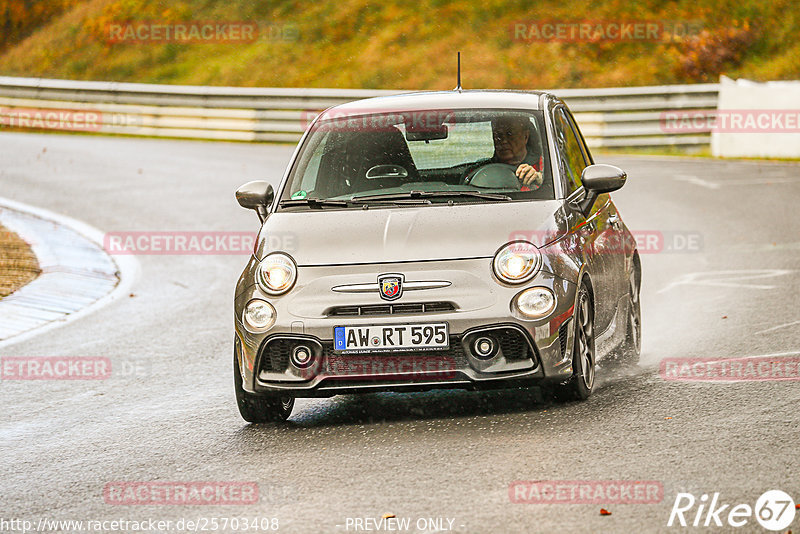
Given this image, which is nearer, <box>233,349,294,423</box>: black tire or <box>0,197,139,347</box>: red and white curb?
<box>233,349,294,423</box>: black tire

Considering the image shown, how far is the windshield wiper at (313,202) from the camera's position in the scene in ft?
24.6

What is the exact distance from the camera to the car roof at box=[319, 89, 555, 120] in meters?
8.12

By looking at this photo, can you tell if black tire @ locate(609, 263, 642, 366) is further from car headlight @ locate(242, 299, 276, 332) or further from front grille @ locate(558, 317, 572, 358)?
car headlight @ locate(242, 299, 276, 332)

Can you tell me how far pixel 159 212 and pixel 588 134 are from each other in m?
10.4

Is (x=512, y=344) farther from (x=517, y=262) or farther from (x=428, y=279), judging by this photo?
(x=428, y=279)

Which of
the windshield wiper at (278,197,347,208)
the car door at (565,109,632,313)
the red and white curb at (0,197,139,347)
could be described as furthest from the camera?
the red and white curb at (0,197,139,347)

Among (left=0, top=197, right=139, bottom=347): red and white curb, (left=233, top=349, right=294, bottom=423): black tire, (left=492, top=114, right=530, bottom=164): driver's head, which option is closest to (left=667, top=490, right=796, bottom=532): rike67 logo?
(left=233, top=349, right=294, bottom=423): black tire

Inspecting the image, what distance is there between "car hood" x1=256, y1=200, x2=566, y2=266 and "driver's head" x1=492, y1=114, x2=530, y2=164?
0.55m

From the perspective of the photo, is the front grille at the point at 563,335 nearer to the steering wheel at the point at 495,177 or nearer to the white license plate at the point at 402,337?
the white license plate at the point at 402,337

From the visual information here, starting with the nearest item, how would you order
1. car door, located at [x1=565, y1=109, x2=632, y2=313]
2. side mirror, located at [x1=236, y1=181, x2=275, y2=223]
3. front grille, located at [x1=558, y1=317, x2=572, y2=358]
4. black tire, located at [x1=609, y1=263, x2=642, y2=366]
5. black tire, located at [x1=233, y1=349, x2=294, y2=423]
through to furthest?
front grille, located at [x1=558, y1=317, x2=572, y2=358]
black tire, located at [x1=233, y1=349, x2=294, y2=423]
side mirror, located at [x1=236, y1=181, x2=275, y2=223]
car door, located at [x1=565, y1=109, x2=632, y2=313]
black tire, located at [x1=609, y1=263, x2=642, y2=366]

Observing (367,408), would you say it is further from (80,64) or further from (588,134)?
(80,64)

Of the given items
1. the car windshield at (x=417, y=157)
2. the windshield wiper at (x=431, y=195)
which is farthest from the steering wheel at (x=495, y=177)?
the windshield wiper at (x=431, y=195)

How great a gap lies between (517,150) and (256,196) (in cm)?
153

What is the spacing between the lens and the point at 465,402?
7445 mm
